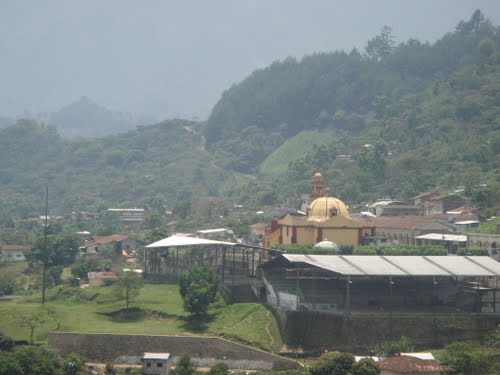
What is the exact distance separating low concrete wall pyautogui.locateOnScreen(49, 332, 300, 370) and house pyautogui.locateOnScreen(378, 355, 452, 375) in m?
5.25

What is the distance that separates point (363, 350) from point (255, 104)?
4703 inches

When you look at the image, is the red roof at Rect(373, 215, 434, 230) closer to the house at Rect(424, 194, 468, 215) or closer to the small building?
the house at Rect(424, 194, 468, 215)

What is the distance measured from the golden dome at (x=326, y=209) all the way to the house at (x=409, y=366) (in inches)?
829

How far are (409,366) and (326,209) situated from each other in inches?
894

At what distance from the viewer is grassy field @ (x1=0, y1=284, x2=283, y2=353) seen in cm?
4738

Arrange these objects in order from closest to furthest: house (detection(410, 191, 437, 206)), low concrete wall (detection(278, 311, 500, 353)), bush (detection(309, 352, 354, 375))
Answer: bush (detection(309, 352, 354, 375)), low concrete wall (detection(278, 311, 500, 353)), house (detection(410, 191, 437, 206))

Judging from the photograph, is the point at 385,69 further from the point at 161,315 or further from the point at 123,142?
the point at 161,315

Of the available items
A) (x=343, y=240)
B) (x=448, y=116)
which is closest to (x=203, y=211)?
(x=448, y=116)

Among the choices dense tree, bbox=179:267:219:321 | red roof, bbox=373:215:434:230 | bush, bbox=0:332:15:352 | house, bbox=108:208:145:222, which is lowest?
bush, bbox=0:332:15:352

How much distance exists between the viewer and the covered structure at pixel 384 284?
4900cm

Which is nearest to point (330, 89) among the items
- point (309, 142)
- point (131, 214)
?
point (309, 142)

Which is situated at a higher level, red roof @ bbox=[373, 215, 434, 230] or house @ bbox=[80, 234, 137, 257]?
red roof @ bbox=[373, 215, 434, 230]

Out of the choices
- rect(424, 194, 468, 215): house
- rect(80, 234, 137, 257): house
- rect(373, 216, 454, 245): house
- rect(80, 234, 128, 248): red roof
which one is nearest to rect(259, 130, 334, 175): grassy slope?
rect(424, 194, 468, 215): house

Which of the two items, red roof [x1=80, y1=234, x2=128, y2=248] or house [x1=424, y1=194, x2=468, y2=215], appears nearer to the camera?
red roof [x1=80, y1=234, x2=128, y2=248]
